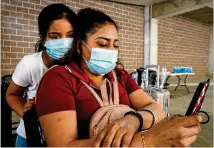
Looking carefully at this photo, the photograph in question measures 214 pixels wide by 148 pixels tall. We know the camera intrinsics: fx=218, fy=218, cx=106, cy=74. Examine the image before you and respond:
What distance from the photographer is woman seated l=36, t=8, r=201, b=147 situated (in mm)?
836

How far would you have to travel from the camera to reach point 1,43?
400cm

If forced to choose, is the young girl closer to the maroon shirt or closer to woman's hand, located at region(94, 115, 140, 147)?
the maroon shirt

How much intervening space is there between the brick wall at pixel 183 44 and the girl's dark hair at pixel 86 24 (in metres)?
6.19

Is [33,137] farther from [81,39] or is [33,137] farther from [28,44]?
[28,44]

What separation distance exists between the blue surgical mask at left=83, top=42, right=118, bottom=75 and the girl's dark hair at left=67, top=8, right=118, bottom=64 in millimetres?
85

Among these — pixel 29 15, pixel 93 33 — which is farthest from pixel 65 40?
pixel 29 15

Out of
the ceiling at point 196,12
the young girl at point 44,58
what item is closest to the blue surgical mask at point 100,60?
the young girl at point 44,58

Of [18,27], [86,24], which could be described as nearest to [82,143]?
[86,24]

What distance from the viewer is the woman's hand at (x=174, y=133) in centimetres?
82

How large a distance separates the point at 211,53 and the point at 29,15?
8656 millimetres

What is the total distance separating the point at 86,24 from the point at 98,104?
477mm

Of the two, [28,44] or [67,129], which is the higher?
[28,44]

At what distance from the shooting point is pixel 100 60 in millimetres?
1278

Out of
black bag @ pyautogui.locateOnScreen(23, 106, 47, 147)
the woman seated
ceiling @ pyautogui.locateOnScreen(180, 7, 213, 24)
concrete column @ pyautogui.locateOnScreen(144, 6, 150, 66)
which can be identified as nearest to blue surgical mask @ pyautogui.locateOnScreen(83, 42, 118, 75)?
the woman seated
